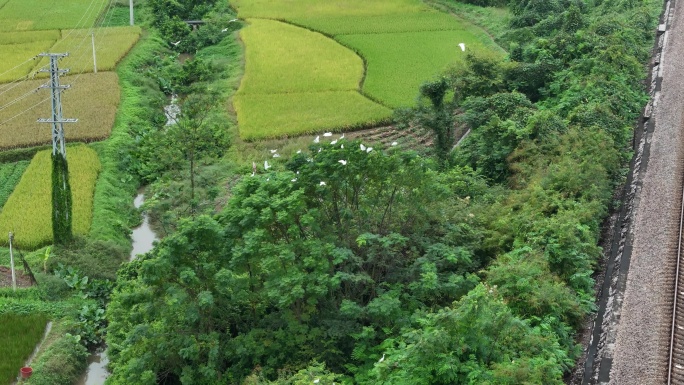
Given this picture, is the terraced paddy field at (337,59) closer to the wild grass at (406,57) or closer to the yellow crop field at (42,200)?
the wild grass at (406,57)

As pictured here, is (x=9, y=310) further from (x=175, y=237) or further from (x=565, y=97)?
(x=565, y=97)

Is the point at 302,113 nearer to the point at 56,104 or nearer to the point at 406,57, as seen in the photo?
the point at 406,57

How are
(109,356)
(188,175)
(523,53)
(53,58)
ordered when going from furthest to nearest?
1. (523,53)
2. (188,175)
3. (53,58)
4. (109,356)

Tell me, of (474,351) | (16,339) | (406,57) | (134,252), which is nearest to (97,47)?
(406,57)

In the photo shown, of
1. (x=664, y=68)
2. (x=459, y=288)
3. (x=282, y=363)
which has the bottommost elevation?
(x=282, y=363)

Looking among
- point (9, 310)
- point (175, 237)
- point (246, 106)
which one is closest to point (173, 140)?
point (246, 106)

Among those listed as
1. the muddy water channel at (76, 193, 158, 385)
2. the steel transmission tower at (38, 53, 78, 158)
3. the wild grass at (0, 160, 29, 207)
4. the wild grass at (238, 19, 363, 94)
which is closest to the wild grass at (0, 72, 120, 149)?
the wild grass at (0, 160, 29, 207)
